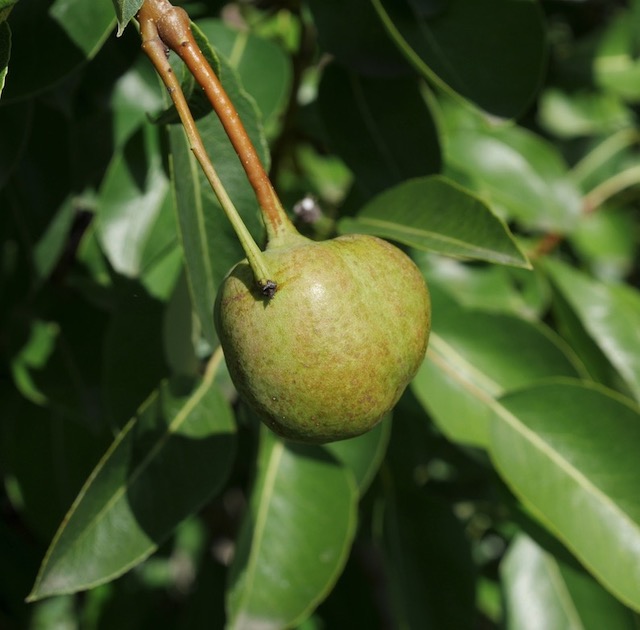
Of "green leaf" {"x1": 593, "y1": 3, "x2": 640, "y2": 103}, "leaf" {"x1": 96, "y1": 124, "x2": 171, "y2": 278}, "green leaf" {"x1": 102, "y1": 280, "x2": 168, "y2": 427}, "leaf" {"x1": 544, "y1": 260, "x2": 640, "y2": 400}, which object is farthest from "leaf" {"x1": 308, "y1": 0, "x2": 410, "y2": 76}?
"green leaf" {"x1": 593, "y1": 3, "x2": 640, "y2": 103}

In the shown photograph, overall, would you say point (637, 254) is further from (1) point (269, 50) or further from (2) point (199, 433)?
(2) point (199, 433)

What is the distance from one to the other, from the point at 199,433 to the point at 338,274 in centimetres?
40

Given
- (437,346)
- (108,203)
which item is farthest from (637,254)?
(108,203)

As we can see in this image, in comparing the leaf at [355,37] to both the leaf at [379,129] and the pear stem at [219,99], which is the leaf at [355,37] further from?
the pear stem at [219,99]

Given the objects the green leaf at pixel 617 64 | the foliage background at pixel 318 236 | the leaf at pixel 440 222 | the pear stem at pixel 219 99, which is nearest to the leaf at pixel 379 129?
the foliage background at pixel 318 236

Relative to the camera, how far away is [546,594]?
46.3 inches

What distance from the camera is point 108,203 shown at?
3.23 ft

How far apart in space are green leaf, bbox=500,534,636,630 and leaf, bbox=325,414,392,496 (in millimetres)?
272

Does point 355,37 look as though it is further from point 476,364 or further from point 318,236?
point 476,364

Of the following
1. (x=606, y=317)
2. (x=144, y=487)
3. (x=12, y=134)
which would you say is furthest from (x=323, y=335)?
(x=606, y=317)

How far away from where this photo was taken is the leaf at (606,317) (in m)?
1.22

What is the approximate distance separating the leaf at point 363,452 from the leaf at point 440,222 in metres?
0.25

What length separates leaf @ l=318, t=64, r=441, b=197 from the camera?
1.01 metres

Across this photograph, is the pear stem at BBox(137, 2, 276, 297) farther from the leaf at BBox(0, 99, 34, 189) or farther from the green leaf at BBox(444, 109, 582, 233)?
the green leaf at BBox(444, 109, 582, 233)
